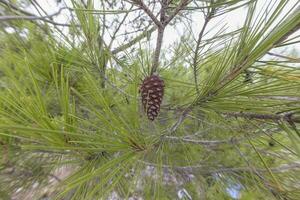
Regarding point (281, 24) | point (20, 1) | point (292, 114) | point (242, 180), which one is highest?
point (20, 1)

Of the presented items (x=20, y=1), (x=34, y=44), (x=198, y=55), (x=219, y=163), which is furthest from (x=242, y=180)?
(x=20, y=1)

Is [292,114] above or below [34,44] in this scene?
below

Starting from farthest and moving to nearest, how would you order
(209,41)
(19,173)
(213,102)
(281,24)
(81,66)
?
(19,173) → (81,66) → (209,41) → (213,102) → (281,24)

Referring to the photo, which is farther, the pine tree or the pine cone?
the pine cone

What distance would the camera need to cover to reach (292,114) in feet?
Result: 1.15

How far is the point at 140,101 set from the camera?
2.27 feet

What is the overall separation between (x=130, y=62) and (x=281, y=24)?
541 millimetres

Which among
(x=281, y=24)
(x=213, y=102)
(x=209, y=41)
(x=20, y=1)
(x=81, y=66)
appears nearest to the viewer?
(x=281, y=24)

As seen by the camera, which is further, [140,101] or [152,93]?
[140,101]

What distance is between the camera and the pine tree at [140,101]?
365 millimetres

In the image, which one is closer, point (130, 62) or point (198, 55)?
point (198, 55)

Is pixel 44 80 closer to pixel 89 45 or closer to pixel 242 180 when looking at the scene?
pixel 89 45

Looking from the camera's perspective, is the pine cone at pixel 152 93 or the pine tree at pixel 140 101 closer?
the pine tree at pixel 140 101

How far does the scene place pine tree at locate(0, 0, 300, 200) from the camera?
36 cm
